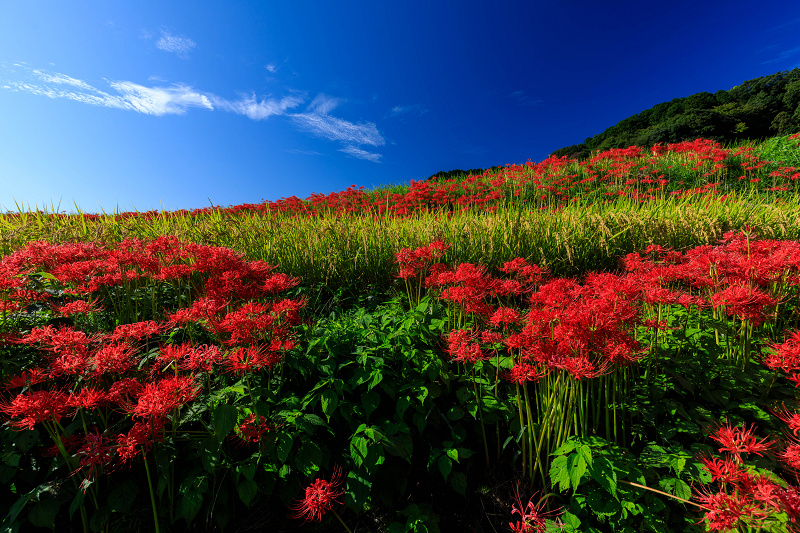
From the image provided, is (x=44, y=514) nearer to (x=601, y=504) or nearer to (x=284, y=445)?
(x=284, y=445)

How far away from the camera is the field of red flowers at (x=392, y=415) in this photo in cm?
164

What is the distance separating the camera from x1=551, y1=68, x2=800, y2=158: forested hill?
77.5ft

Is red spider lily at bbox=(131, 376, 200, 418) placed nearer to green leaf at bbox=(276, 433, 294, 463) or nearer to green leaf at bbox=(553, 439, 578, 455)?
green leaf at bbox=(276, 433, 294, 463)

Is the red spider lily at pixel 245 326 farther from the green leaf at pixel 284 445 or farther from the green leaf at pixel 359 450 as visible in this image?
Result: the green leaf at pixel 359 450

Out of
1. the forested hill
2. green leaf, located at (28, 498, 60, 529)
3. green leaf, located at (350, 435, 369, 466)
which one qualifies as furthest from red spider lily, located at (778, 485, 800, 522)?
the forested hill

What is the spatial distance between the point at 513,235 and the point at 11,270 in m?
4.91

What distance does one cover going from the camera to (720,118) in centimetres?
2423

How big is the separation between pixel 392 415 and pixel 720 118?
33.4m

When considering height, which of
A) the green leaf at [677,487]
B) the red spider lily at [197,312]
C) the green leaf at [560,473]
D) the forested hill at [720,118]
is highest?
the forested hill at [720,118]

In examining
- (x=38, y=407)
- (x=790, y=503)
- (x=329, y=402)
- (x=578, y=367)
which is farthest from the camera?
(x=329, y=402)

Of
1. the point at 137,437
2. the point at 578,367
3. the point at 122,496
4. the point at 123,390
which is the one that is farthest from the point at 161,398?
the point at 578,367

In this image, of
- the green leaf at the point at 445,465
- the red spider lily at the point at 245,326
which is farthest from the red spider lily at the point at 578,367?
the red spider lily at the point at 245,326

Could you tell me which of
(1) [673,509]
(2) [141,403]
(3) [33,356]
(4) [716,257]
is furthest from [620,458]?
(3) [33,356]

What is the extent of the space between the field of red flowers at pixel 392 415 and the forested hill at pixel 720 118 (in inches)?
1042
